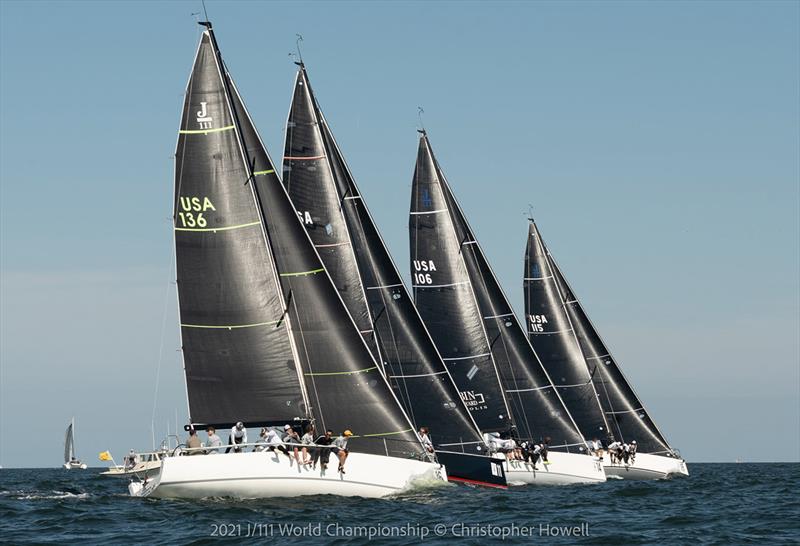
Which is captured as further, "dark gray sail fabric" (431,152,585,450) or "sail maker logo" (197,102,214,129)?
"dark gray sail fabric" (431,152,585,450)

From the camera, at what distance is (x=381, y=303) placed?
143 feet

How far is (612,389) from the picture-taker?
209 ft

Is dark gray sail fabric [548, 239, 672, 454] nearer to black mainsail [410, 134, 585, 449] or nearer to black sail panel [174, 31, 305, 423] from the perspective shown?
black mainsail [410, 134, 585, 449]

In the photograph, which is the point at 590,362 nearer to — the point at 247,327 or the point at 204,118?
the point at 247,327

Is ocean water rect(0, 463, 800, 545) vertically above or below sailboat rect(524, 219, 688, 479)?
below

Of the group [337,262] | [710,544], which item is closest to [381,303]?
[337,262]

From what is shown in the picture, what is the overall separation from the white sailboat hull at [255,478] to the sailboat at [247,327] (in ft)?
1.78

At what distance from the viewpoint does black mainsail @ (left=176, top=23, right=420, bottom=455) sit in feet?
109

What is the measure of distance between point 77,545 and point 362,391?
1115 centimetres

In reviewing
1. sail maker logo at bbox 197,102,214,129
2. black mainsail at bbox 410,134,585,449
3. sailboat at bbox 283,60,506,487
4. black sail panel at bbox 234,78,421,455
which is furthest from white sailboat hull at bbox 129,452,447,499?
black mainsail at bbox 410,134,585,449

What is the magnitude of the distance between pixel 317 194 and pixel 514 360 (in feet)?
42.2

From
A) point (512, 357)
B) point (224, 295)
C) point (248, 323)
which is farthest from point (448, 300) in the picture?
point (224, 295)

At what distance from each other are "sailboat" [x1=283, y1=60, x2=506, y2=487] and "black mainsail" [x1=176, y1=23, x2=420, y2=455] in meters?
7.21

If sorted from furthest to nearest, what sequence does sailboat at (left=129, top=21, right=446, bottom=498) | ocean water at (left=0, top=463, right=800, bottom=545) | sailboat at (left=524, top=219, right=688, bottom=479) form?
sailboat at (left=524, top=219, right=688, bottom=479)
sailboat at (left=129, top=21, right=446, bottom=498)
ocean water at (left=0, top=463, right=800, bottom=545)
